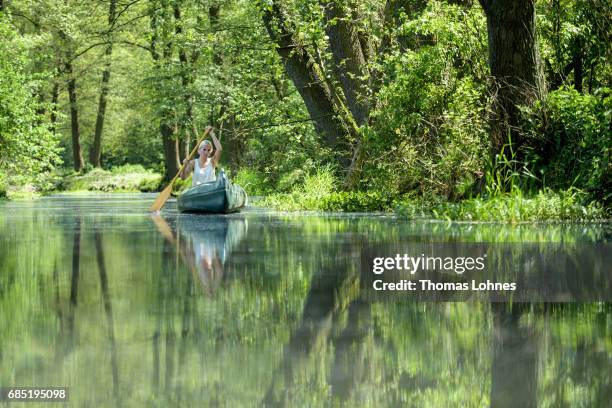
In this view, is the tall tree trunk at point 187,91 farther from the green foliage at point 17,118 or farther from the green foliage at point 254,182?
the green foliage at point 17,118

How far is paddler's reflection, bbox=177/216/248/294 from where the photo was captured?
25.3ft

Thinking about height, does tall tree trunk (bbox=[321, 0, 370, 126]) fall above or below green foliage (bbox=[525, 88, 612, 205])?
above

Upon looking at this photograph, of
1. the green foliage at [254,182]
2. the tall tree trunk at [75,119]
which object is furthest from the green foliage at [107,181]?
the green foliage at [254,182]

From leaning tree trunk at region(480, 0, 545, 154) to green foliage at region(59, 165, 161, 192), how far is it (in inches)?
1518

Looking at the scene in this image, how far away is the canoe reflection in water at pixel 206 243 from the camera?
25.5ft

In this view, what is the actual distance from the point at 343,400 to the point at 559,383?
2.86 ft

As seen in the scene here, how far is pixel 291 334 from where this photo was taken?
481cm

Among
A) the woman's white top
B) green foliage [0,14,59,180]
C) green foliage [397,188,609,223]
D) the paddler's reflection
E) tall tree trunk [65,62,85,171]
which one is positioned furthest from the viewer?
tall tree trunk [65,62,85,171]

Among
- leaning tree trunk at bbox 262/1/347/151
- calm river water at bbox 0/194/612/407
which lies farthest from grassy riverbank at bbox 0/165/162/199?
calm river water at bbox 0/194/612/407

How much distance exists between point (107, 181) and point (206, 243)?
1762 inches

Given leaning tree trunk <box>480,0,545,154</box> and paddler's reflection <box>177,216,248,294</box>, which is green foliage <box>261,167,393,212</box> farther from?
leaning tree trunk <box>480,0,545,154</box>

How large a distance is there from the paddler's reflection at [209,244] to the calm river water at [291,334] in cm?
6

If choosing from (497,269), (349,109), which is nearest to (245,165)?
(349,109)

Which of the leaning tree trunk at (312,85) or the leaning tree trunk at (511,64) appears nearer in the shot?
the leaning tree trunk at (511,64)
